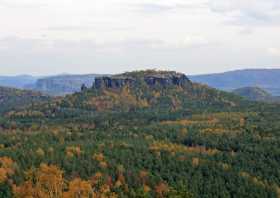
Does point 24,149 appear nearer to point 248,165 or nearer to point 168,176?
point 168,176

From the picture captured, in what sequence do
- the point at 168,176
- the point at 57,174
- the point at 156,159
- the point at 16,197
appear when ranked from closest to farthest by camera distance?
the point at 16,197 → the point at 57,174 → the point at 168,176 → the point at 156,159

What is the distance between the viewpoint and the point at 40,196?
452 ft

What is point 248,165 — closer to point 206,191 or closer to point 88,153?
point 206,191

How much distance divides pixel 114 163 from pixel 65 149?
26557 mm

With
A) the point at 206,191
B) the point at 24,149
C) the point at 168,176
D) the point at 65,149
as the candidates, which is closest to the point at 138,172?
the point at 168,176

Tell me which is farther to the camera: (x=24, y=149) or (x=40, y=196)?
(x=24, y=149)

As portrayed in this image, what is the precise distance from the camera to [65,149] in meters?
196

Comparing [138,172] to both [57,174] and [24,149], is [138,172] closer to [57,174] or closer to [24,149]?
[57,174]

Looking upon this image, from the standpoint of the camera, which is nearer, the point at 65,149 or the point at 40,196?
the point at 40,196

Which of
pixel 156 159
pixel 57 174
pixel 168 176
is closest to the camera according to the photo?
pixel 57 174

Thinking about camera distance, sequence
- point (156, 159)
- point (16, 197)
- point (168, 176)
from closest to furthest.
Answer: point (16, 197)
point (168, 176)
point (156, 159)

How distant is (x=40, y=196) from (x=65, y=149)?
58457 millimetres

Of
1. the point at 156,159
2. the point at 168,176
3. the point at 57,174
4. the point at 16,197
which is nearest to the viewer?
the point at 16,197

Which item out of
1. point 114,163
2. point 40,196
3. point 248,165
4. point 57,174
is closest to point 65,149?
point 114,163
